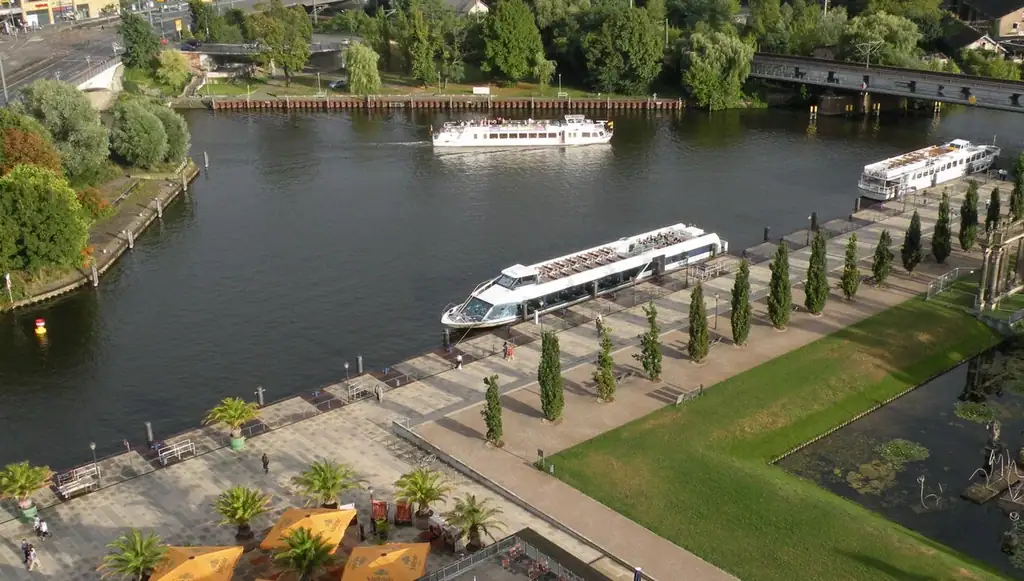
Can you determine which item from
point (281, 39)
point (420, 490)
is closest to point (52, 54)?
point (281, 39)

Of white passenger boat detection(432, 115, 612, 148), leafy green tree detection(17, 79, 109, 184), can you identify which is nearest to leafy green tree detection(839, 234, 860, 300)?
white passenger boat detection(432, 115, 612, 148)

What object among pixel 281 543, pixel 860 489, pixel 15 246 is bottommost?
pixel 860 489

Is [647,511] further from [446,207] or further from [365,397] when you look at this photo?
[446,207]

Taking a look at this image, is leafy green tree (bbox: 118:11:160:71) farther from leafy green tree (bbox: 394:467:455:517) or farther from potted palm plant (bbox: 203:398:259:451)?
leafy green tree (bbox: 394:467:455:517)

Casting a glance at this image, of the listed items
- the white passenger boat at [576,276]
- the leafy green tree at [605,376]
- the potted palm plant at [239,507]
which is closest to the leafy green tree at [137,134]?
the white passenger boat at [576,276]

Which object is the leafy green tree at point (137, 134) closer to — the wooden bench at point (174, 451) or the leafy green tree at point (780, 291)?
the wooden bench at point (174, 451)

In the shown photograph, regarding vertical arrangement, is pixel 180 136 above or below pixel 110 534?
above

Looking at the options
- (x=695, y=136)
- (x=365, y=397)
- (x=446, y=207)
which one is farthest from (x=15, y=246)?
(x=695, y=136)
